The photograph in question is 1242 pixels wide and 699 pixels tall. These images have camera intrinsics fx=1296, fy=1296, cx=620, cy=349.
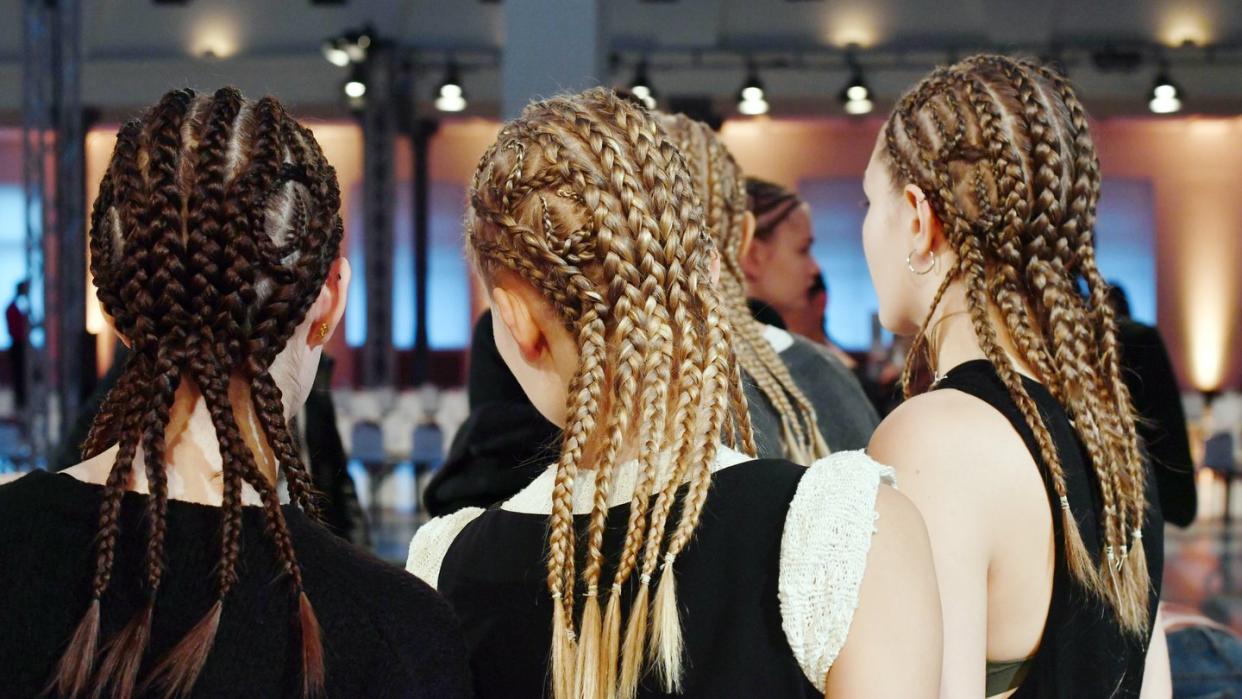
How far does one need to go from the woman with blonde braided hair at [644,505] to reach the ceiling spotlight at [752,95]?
12.1m

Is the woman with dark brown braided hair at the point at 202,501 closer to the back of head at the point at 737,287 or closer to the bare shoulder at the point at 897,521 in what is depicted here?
the bare shoulder at the point at 897,521

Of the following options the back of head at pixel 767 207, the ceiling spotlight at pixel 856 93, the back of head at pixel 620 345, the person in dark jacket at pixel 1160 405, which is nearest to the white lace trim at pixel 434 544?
the back of head at pixel 620 345

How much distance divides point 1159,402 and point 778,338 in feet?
3.90

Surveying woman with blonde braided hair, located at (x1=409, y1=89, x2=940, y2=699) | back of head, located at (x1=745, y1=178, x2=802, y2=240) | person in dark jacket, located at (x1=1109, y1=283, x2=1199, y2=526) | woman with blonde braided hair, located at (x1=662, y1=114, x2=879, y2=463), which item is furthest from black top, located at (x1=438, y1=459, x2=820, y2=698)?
person in dark jacket, located at (x1=1109, y1=283, x2=1199, y2=526)

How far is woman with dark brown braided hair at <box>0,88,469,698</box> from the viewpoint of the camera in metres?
0.94

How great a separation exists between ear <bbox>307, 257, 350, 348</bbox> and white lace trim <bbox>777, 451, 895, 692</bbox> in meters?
0.41

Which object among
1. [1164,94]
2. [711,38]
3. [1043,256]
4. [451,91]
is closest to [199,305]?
[1043,256]

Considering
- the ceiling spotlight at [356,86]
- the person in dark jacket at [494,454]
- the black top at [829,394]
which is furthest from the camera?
the ceiling spotlight at [356,86]

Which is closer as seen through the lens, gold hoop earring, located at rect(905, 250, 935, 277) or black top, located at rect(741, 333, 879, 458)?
gold hoop earring, located at rect(905, 250, 935, 277)

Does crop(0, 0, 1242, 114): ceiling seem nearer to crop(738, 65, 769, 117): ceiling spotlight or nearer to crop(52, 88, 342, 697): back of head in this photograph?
crop(738, 65, 769, 117): ceiling spotlight

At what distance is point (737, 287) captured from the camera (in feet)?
6.31

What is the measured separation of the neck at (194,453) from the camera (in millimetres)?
996

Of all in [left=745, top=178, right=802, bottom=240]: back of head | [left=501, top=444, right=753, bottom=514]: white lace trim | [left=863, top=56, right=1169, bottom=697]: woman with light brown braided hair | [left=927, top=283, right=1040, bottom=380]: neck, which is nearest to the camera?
[left=501, top=444, right=753, bottom=514]: white lace trim

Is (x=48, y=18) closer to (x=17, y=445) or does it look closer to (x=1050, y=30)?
(x=17, y=445)
